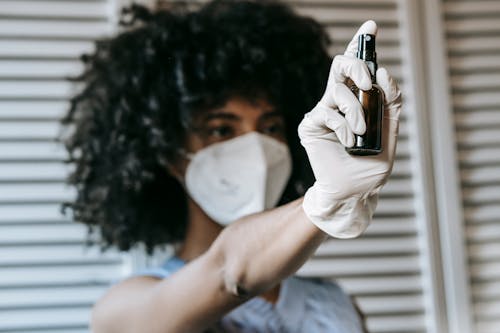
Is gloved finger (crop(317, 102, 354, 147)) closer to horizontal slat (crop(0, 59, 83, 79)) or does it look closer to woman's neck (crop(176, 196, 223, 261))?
woman's neck (crop(176, 196, 223, 261))

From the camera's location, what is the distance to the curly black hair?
1.23 meters

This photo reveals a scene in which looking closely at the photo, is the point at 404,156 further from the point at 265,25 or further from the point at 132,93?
the point at 132,93

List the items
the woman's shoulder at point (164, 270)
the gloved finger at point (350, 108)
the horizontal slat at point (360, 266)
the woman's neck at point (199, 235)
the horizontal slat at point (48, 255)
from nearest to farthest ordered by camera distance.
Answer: the gloved finger at point (350, 108) → the woman's shoulder at point (164, 270) → the woman's neck at point (199, 235) → the horizontal slat at point (48, 255) → the horizontal slat at point (360, 266)

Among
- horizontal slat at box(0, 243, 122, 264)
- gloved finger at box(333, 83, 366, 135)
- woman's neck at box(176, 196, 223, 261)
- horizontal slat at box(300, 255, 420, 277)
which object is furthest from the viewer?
horizontal slat at box(300, 255, 420, 277)

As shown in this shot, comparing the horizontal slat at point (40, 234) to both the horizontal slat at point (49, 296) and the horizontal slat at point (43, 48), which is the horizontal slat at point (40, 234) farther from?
the horizontal slat at point (43, 48)

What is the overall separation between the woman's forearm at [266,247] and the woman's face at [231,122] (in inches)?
13.1

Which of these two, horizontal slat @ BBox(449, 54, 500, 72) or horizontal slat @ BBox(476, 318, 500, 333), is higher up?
horizontal slat @ BBox(449, 54, 500, 72)

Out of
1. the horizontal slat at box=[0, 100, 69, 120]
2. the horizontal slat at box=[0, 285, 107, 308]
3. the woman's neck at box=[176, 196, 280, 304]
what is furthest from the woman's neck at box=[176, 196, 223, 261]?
the horizontal slat at box=[0, 100, 69, 120]

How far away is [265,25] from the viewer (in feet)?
4.25

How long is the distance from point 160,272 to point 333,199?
0.49 m

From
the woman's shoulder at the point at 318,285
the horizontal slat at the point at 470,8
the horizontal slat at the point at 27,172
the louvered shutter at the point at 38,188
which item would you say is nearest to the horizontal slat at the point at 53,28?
the louvered shutter at the point at 38,188

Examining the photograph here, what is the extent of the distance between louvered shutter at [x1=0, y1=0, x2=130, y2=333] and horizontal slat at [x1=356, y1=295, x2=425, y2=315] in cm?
51

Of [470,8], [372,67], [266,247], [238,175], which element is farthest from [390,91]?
[470,8]

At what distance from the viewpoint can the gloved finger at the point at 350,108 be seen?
695 mm
